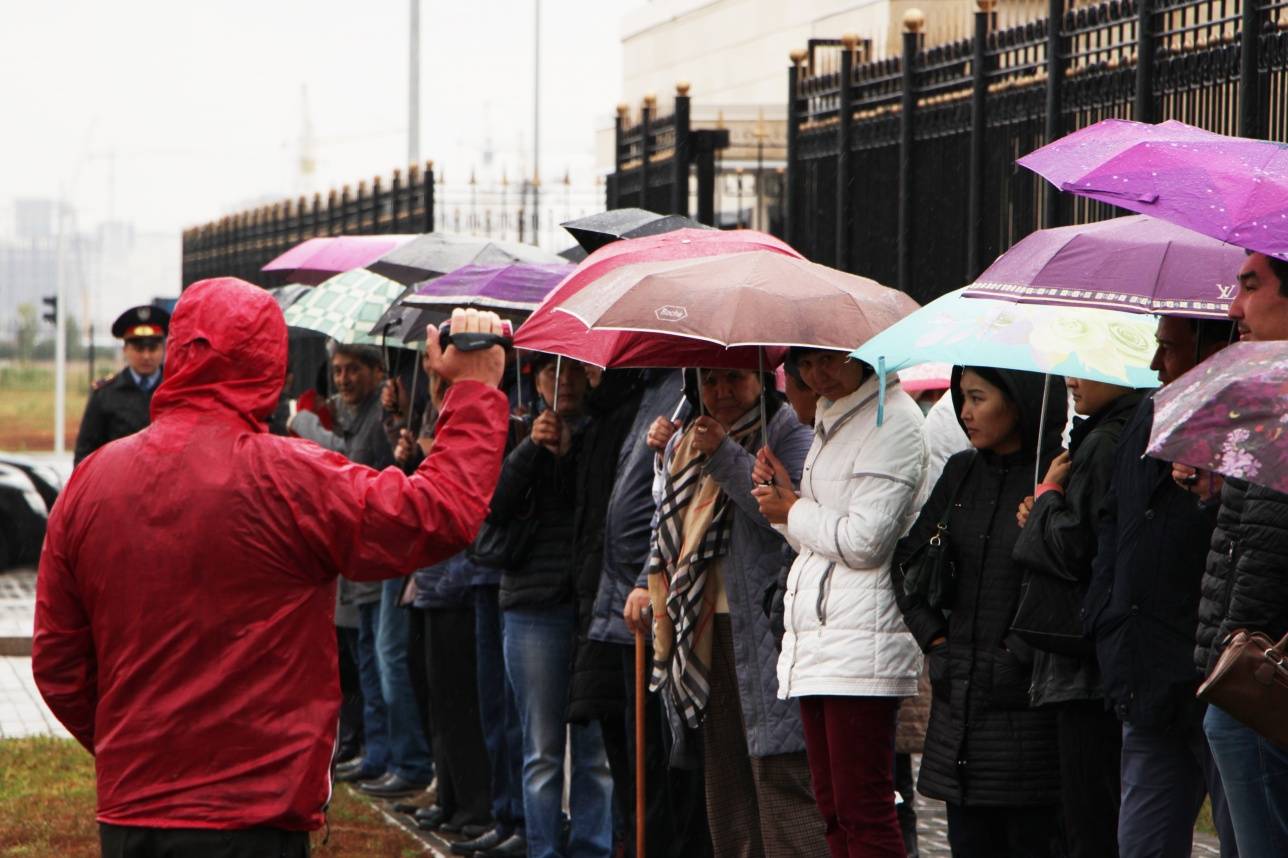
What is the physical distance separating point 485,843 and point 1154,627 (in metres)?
3.83

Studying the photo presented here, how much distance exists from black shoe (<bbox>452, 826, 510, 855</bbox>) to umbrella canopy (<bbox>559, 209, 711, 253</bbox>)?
2.44 m

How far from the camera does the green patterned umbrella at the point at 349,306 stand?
9328 mm

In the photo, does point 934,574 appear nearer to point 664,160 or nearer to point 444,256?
point 444,256

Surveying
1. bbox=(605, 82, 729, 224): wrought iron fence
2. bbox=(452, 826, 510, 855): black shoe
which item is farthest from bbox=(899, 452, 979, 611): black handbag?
bbox=(605, 82, 729, 224): wrought iron fence

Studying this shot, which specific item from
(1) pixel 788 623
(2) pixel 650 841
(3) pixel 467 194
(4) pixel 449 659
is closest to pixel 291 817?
(1) pixel 788 623

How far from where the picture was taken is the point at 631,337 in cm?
652

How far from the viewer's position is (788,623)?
6008 mm

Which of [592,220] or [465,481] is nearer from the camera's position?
[465,481]

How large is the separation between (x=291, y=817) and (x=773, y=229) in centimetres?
1069

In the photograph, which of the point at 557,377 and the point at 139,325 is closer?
the point at 557,377

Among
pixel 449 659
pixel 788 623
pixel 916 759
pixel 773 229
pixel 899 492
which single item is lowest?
pixel 916 759

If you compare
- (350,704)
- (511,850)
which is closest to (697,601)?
(511,850)

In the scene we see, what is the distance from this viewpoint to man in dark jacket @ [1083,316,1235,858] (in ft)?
16.9

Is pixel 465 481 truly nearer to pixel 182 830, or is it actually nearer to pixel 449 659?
pixel 182 830
